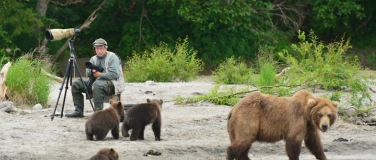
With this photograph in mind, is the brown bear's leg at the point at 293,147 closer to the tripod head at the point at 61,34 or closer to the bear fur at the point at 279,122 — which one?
the bear fur at the point at 279,122

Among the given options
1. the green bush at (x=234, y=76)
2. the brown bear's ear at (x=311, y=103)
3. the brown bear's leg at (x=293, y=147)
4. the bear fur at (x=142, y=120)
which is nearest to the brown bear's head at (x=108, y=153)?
the brown bear's leg at (x=293, y=147)

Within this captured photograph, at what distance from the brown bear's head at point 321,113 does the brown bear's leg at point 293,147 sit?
0.94 feet

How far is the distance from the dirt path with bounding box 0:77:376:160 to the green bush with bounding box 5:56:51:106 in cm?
77

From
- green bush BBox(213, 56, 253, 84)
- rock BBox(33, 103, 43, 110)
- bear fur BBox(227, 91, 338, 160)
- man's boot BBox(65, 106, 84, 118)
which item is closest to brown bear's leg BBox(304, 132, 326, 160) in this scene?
bear fur BBox(227, 91, 338, 160)

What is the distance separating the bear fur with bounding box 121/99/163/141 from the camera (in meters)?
12.2

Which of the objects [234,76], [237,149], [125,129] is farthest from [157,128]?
[234,76]

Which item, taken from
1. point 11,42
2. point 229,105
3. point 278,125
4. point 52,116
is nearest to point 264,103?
point 278,125

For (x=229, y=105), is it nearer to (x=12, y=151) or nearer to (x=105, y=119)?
(x=105, y=119)

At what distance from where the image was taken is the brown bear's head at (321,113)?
984cm

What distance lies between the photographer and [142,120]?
40.1ft

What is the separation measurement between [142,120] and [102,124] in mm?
549

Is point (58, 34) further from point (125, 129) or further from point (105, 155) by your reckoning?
point (105, 155)

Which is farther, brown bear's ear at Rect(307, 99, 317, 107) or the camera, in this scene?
the camera

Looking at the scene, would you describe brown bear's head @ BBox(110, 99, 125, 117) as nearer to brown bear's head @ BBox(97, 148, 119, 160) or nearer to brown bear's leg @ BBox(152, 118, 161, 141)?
brown bear's leg @ BBox(152, 118, 161, 141)
